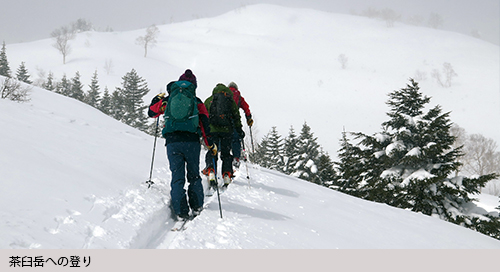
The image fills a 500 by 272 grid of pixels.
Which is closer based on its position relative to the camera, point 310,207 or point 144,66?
point 310,207

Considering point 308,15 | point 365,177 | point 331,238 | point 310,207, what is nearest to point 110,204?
point 331,238

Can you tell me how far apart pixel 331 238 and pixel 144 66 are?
95.6 metres

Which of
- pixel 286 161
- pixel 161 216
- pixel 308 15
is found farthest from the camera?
pixel 308 15

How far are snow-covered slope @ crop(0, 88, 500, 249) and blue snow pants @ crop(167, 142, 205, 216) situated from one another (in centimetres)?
26

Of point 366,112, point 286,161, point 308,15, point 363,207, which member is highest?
point 308,15

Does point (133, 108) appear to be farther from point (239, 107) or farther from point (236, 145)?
point (239, 107)

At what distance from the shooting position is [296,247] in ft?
12.6

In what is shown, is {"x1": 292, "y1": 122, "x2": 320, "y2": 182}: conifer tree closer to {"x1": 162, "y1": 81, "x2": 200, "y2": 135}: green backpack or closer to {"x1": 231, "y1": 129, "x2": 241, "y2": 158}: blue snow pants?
{"x1": 231, "y1": 129, "x2": 241, "y2": 158}: blue snow pants

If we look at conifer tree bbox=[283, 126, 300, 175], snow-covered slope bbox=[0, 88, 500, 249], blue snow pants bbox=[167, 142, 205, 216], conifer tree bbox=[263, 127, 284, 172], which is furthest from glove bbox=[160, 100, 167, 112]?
conifer tree bbox=[263, 127, 284, 172]

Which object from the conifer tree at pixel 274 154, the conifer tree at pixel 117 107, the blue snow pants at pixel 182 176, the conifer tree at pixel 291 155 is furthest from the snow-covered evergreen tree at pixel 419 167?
the conifer tree at pixel 117 107

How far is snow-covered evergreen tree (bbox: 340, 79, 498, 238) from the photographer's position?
38.7 ft

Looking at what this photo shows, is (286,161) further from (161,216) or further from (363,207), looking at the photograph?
(161,216)

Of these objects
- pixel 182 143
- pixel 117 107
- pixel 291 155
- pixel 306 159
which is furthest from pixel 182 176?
pixel 117 107

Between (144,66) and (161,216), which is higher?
(144,66)
